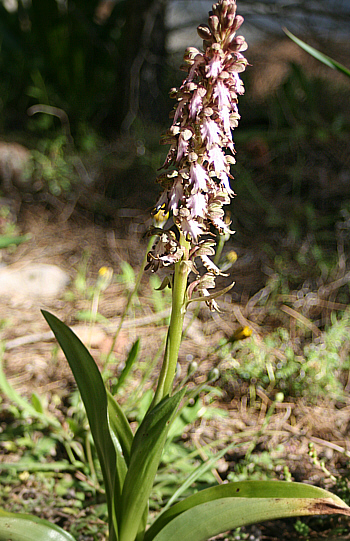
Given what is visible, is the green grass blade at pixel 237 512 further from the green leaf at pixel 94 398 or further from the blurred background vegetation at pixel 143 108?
the blurred background vegetation at pixel 143 108

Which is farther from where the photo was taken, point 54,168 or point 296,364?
point 54,168

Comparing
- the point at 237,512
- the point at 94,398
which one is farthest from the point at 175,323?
the point at 237,512

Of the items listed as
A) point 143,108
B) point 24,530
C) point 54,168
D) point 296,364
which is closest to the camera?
point 24,530

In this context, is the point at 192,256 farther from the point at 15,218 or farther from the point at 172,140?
the point at 15,218

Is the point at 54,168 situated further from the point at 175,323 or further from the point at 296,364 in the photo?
the point at 175,323

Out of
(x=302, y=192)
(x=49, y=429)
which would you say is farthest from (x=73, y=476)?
(x=302, y=192)

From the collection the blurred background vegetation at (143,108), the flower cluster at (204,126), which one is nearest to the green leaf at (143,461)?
the flower cluster at (204,126)

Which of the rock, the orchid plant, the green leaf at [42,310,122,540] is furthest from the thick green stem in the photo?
the rock
